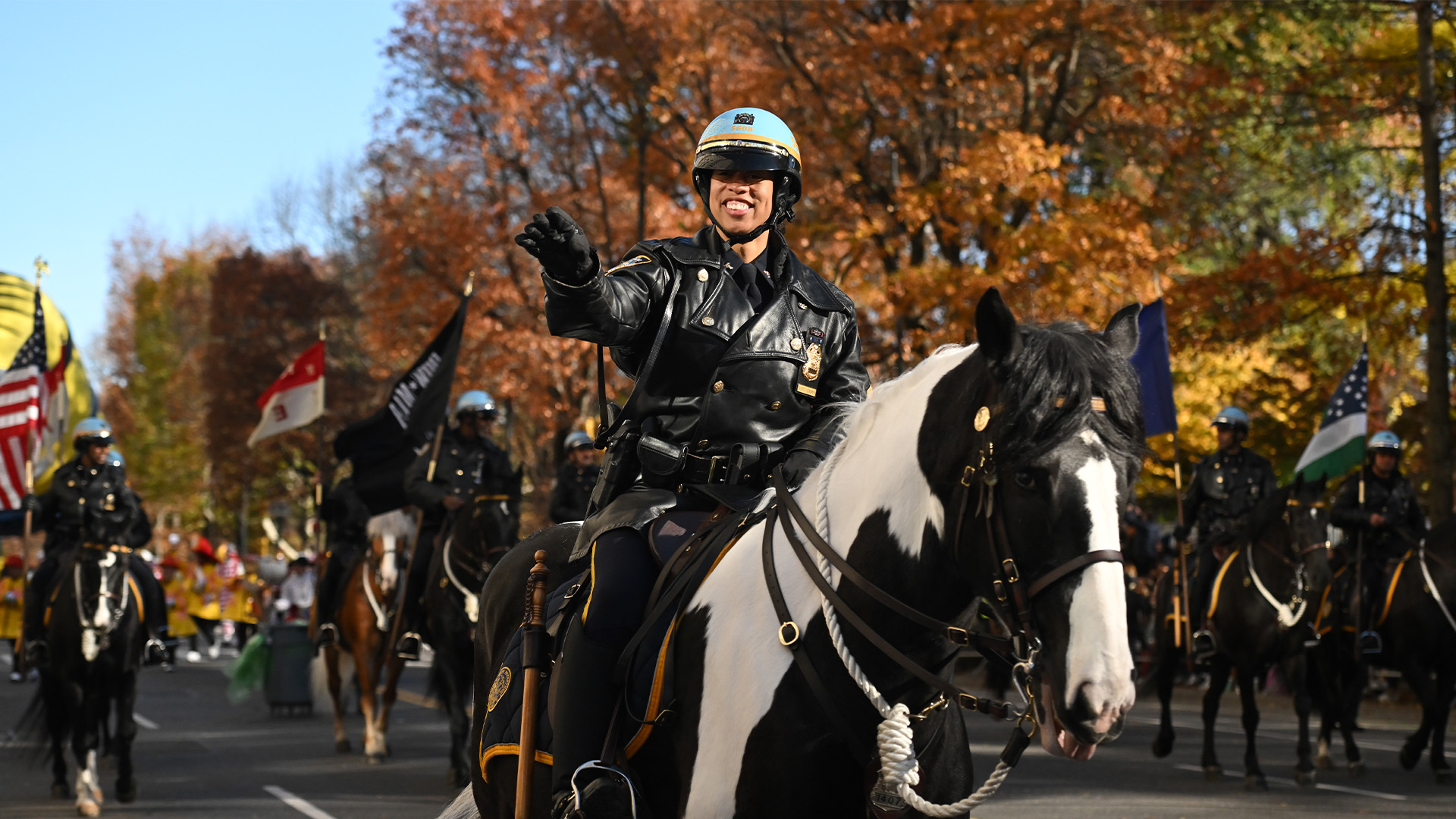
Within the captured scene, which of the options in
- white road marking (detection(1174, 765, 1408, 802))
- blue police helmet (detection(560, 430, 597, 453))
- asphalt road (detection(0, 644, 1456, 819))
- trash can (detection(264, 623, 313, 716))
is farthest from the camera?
trash can (detection(264, 623, 313, 716))

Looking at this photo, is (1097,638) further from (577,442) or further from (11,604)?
(11,604)

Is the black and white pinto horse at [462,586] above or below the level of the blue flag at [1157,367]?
below

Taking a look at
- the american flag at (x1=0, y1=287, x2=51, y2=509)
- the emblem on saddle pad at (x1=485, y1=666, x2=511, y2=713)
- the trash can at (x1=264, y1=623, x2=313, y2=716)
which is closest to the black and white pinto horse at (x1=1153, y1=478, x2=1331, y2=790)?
the emblem on saddle pad at (x1=485, y1=666, x2=511, y2=713)

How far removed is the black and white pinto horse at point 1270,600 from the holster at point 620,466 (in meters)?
9.52

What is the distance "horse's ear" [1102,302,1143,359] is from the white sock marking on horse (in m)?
0.39

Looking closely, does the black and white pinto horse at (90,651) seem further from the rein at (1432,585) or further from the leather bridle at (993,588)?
the rein at (1432,585)

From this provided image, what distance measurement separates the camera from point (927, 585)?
329 cm

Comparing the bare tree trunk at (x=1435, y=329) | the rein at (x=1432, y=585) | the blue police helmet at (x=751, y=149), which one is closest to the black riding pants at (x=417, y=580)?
the rein at (x=1432, y=585)

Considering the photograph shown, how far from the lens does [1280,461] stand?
25688mm

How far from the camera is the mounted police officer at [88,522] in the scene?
12070 millimetres

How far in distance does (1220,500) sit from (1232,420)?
970mm

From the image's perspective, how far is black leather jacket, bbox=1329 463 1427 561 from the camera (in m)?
14.8

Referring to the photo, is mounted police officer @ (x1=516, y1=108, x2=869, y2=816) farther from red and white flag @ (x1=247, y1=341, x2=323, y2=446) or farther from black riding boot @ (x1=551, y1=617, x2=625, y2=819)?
red and white flag @ (x1=247, y1=341, x2=323, y2=446)

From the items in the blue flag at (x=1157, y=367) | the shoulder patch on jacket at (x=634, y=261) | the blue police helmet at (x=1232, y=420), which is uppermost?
the blue flag at (x=1157, y=367)
